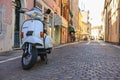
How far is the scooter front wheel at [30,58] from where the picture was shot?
8.05 meters

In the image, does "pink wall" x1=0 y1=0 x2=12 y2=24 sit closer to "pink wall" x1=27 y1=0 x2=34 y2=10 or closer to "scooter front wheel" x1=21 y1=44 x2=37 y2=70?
"pink wall" x1=27 y1=0 x2=34 y2=10

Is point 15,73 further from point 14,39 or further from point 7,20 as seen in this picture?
point 14,39

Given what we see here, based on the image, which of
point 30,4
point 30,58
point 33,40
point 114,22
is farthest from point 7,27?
point 114,22

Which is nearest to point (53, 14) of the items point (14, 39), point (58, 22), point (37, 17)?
point (58, 22)

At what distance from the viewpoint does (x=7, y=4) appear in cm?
1686

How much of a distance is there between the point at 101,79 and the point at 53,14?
97.6 feet

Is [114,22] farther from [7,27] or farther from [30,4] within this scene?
[7,27]

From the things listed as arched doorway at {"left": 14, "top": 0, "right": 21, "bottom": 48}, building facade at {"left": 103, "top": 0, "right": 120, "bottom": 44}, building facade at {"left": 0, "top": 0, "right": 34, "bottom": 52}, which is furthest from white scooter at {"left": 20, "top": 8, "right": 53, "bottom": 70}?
building facade at {"left": 103, "top": 0, "right": 120, "bottom": 44}

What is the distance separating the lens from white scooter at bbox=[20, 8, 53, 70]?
8.17m

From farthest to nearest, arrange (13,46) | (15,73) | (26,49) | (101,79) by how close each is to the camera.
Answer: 1. (13,46)
2. (26,49)
3. (15,73)
4. (101,79)

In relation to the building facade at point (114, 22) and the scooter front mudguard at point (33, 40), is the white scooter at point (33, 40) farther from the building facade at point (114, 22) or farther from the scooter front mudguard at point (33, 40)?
the building facade at point (114, 22)

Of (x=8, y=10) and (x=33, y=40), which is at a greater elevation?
(x=8, y=10)

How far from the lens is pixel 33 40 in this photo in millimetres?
8328

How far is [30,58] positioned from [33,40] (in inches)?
20.8
